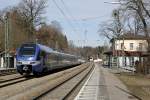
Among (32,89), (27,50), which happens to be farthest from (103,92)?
(27,50)

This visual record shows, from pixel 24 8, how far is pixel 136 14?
51.3m

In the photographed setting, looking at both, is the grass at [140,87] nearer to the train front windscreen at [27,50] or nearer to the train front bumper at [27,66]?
the train front bumper at [27,66]

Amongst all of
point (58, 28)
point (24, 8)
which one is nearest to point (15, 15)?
point (24, 8)

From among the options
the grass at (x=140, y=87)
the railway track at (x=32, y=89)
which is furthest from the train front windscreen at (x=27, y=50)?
the grass at (x=140, y=87)

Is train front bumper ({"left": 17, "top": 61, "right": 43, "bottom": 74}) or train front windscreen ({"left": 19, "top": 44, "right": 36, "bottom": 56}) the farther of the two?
train front windscreen ({"left": 19, "top": 44, "right": 36, "bottom": 56})

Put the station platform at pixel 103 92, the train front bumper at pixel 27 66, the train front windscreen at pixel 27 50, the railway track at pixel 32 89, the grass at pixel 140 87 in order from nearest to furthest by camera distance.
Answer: the railway track at pixel 32 89 → the station platform at pixel 103 92 → the grass at pixel 140 87 → the train front bumper at pixel 27 66 → the train front windscreen at pixel 27 50

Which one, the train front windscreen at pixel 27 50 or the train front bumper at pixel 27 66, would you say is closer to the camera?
the train front bumper at pixel 27 66

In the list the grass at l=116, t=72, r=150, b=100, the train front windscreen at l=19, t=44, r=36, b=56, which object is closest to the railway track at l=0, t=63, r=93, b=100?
the grass at l=116, t=72, r=150, b=100

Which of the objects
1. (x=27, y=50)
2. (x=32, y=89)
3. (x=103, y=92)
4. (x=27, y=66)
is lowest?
(x=103, y=92)

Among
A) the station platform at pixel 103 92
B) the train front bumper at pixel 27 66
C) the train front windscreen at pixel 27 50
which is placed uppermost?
the train front windscreen at pixel 27 50

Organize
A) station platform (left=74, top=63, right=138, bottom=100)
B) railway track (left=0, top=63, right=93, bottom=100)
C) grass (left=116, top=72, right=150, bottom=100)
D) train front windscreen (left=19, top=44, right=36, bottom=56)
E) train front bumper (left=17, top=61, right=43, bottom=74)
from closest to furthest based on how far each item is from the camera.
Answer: railway track (left=0, top=63, right=93, bottom=100)
station platform (left=74, top=63, right=138, bottom=100)
grass (left=116, top=72, right=150, bottom=100)
train front bumper (left=17, top=61, right=43, bottom=74)
train front windscreen (left=19, top=44, right=36, bottom=56)

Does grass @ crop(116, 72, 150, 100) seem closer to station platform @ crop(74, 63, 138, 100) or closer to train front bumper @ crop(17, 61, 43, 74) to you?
station platform @ crop(74, 63, 138, 100)

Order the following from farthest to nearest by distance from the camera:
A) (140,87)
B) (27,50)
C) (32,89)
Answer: (27,50), (140,87), (32,89)

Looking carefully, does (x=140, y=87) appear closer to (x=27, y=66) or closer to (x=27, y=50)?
(x=27, y=66)
